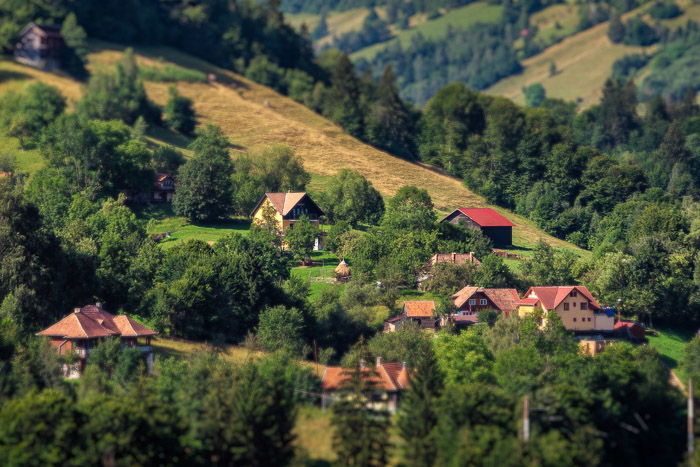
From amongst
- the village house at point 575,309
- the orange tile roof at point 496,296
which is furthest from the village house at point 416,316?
the village house at point 575,309

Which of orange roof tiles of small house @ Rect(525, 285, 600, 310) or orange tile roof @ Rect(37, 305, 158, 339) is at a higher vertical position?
orange roof tiles of small house @ Rect(525, 285, 600, 310)

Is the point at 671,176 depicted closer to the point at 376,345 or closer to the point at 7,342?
the point at 376,345

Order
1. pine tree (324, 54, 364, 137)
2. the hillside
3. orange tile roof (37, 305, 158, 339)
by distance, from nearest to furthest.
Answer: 1. orange tile roof (37, 305, 158, 339)
2. the hillside
3. pine tree (324, 54, 364, 137)

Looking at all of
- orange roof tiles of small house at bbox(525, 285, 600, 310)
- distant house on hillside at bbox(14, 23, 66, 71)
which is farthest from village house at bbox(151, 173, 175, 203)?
orange roof tiles of small house at bbox(525, 285, 600, 310)

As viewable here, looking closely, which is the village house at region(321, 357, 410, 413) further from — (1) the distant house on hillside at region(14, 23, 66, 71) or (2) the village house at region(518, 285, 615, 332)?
(1) the distant house on hillside at region(14, 23, 66, 71)

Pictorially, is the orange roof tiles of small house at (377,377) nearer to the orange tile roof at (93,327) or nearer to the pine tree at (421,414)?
the pine tree at (421,414)

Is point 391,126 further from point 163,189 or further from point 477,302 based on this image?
point 477,302
